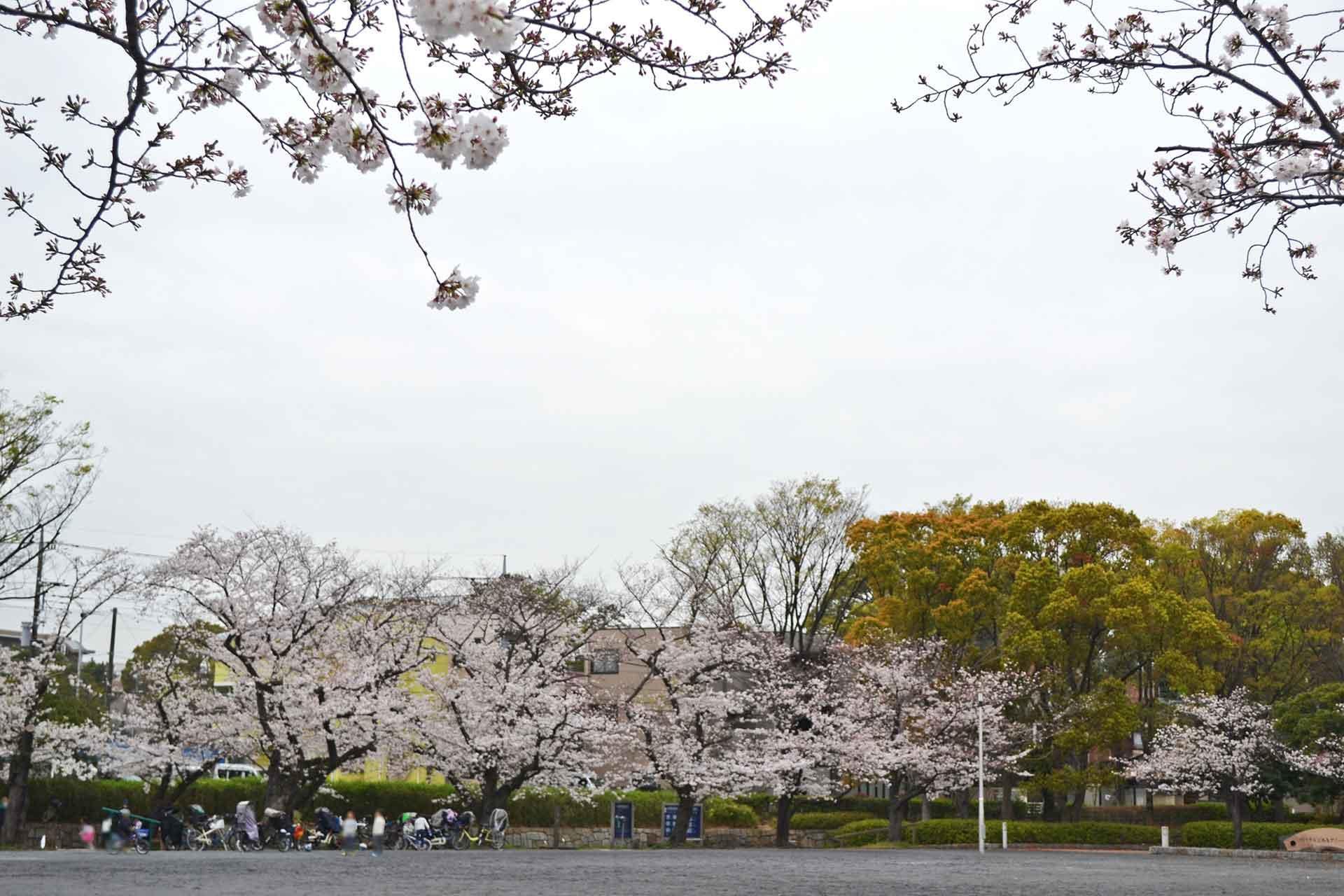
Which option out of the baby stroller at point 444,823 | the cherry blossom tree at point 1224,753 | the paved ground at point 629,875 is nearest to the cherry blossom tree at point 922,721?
the cherry blossom tree at point 1224,753

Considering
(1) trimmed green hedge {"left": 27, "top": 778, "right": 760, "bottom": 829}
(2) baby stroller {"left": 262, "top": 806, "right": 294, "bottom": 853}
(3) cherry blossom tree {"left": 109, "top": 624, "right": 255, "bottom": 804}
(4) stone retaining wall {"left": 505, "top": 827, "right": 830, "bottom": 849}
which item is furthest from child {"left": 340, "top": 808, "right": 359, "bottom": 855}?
(4) stone retaining wall {"left": 505, "top": 827, "right": 830, "bottom": 849}

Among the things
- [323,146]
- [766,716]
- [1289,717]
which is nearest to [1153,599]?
[1289,717]

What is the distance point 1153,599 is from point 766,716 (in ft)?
37.8

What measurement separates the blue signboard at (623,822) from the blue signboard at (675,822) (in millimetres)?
1347

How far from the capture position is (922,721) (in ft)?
123

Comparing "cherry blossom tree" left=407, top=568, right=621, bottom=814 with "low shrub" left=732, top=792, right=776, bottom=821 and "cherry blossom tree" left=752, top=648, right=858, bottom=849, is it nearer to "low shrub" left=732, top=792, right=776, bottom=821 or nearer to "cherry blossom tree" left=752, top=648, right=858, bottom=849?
"cherry blossom tree" left=752, top=648, right=858, bottom=849

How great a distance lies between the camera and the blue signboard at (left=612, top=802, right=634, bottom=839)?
3369 cm

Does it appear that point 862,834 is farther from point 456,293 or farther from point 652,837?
point 456,293

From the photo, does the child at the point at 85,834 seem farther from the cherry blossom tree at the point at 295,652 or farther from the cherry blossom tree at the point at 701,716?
the cherry blossom tree at the point at 701,716

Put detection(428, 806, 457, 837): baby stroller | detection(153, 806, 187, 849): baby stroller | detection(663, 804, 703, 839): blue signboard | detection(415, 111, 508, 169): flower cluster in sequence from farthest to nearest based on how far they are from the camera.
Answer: detection(663, 804, 703, 839): blue signboard < detection(428, 806, 457, 837): baby stroller < detection(153, 806, 187, 849): baby stroller < detection(415, 111, 508, 169): flower cluster

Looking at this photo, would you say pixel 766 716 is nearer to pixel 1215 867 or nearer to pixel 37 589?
pixel 1215 867

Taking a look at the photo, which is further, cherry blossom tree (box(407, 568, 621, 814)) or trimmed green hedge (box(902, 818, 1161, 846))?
trimmed green hedge (box(902, 818, 1161, 846))

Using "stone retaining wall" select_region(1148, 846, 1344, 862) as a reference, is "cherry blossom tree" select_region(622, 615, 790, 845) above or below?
above

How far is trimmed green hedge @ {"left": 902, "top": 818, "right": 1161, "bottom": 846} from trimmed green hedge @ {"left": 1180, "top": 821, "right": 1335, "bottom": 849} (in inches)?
66.7
